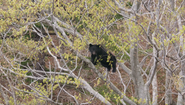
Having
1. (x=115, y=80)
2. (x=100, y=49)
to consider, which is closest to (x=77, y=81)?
(x=100, y=49)

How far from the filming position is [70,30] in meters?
6.87

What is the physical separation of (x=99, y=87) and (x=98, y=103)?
102 centimetres

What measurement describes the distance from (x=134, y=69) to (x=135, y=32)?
4.78 ft

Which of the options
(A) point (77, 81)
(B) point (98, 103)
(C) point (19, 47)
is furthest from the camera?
(B) point (98, 103)

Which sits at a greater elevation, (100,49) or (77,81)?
(100,49)

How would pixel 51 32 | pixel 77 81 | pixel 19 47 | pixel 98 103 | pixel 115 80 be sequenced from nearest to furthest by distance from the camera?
pixel 77 81, pixel 19 47, pixel 51 32, pixel 98 103, pixel 115 80

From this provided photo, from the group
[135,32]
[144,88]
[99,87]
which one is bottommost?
[99,87]

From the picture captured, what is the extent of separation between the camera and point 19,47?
7.84m

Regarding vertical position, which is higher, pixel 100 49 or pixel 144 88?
pixel 100 49

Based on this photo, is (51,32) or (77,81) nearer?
(77,81)

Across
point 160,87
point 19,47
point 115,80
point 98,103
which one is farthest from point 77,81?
point 160,87

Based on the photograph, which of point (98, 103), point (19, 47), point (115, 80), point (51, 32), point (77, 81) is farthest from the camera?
point (115, 80)

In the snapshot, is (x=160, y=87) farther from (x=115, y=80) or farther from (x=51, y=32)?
(x=51, y=32)

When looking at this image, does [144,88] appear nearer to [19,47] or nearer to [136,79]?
[136,79]
